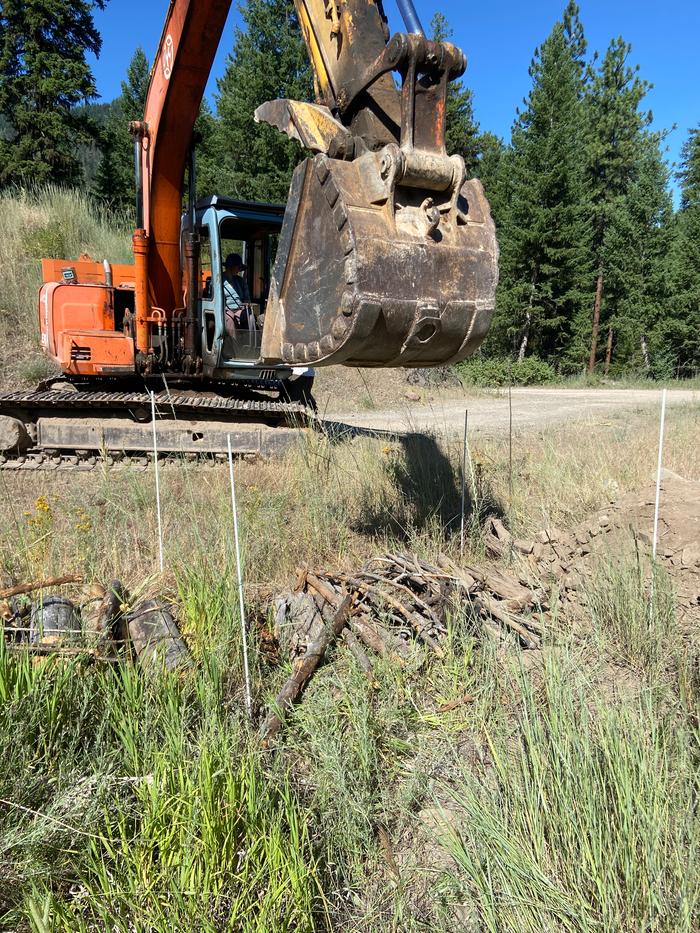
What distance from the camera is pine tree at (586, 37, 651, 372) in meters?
29.5

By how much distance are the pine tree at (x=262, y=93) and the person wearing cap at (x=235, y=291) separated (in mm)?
16722

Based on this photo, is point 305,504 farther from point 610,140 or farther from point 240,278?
point 610,140

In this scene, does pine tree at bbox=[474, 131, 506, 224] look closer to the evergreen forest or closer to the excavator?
the evergreen forest

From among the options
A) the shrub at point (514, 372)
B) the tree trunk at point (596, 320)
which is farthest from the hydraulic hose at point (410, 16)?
the tree trunk at point (596, 320)

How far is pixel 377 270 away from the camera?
2.64 meters

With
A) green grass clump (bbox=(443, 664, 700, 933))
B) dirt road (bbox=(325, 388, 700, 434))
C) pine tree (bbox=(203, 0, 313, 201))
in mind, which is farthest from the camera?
pine tree (bbox=(203, 0, 313, 201))

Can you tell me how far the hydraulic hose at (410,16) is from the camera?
9.05 ft

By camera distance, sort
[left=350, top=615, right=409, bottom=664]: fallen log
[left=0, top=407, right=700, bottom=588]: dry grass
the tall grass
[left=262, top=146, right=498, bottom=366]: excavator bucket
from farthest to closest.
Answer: the tall grass, [left=0, top=407, right=700, bottom=588]: dry grass, [left=350, top=615, right=409, bottom=664]: fallen log, [left=262, top=146, right=498, bottom=366]: excavator bucket

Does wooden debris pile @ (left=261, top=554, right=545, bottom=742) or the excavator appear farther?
wooden debris pile @ (left=261, top=554, right=545, bottom=742)

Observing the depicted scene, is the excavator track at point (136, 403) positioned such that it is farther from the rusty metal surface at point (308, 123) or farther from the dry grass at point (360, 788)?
the rusty metal surface at point (308, 123)

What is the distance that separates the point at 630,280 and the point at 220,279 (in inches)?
1061

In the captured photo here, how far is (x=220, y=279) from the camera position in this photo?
278 inches

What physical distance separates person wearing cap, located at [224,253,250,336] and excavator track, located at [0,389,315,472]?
94 cm

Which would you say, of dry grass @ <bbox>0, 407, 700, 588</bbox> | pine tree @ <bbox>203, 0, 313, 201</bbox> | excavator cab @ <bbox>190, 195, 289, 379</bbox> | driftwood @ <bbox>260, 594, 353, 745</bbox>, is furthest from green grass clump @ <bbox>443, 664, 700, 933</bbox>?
pine tree @ <bbox>203, 0, 313, 201</bbox>
